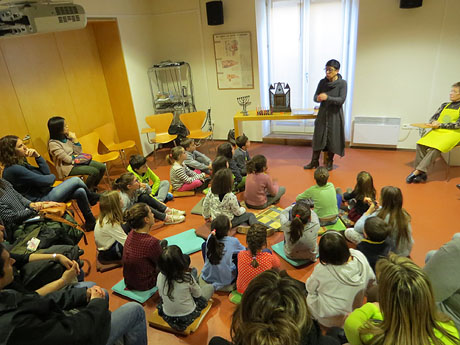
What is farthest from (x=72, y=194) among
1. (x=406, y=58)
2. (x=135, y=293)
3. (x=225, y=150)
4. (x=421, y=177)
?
(x=406, y=58)

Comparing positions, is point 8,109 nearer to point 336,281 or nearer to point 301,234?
point 301,234

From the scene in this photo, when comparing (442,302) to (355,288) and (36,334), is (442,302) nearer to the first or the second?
(355,288)

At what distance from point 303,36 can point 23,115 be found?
14.9ft

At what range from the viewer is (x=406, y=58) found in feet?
16.1

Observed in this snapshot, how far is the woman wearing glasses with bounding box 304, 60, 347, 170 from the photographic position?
4.53 m

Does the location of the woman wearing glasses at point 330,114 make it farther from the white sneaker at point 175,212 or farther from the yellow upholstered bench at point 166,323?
the yellow upholstered bench at point 166,323

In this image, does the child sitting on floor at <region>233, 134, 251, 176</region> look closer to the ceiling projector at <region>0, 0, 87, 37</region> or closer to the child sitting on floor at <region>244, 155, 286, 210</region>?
the child sitting on floor at <region>244, 155, 286, 210</region>

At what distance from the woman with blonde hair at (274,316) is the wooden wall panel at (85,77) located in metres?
4.59

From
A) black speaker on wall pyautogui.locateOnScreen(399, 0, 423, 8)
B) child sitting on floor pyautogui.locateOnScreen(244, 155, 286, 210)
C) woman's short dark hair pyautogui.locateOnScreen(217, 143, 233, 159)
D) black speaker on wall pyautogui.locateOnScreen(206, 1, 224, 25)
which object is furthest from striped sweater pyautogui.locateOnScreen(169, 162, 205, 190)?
black speaker on wall pyautogui.locateOnScreen(399, 0, 423, 8)

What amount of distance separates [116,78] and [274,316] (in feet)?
17.2

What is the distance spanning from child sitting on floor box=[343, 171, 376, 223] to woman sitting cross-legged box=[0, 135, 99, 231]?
296 centimetres

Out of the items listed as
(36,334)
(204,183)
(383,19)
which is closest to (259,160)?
(204,183)

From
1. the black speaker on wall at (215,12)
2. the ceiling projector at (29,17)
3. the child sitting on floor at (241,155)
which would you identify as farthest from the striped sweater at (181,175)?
the black speaker on wall at (215,12)

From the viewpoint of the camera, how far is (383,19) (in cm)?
485
